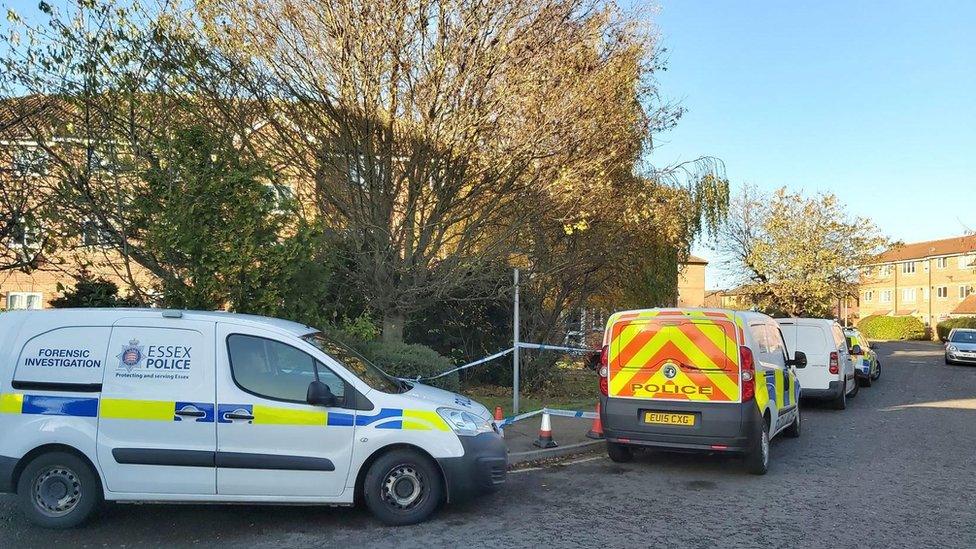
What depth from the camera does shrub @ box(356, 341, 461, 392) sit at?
10.4m

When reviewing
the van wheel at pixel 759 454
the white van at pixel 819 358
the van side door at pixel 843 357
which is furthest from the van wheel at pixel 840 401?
the van wheel at pixel 759 454

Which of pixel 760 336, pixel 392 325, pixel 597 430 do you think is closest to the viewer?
pixel 760 336

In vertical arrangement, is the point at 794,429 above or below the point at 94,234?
below

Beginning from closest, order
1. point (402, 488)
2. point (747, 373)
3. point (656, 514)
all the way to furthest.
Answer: point (402, 488) < point (656, 514) < point (747, 373)

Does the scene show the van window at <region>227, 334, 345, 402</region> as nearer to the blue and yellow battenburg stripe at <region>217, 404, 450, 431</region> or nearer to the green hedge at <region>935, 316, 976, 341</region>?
the blue and yellow battenburg stripe at <region>217, 404, 450, 431</region>

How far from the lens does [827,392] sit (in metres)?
13.1

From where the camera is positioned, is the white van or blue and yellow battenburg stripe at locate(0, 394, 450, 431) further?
the white van

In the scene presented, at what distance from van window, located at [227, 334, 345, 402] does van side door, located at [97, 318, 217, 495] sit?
23cm

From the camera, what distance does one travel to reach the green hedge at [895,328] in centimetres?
6031

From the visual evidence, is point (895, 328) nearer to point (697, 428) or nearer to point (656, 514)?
point (697, 428)

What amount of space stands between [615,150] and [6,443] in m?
9.90

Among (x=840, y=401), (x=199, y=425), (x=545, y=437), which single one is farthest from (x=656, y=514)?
(x=840, y=401)

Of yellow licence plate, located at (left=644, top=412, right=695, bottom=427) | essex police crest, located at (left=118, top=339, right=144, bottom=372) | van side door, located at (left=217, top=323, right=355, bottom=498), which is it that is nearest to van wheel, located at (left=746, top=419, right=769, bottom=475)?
yellow licence plate, located at (left=644, top=412, right=695, bottom=427)

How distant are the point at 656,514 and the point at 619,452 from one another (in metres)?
2.12
